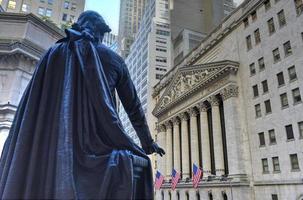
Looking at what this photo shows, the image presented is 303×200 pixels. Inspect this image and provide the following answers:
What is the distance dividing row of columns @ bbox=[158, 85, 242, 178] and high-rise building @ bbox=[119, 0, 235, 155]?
1673 cm

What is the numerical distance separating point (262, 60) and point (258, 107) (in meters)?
5.39

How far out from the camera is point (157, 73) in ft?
259

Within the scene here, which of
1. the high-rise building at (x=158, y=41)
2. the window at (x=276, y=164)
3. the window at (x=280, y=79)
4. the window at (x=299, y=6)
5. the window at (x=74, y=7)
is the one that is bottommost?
the window at (x=276, y=164)

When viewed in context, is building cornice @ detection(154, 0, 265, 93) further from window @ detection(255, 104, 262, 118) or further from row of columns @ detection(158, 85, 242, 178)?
window @ detection(255, 104, 262, 118)

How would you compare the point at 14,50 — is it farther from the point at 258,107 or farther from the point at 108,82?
the point at 258,107

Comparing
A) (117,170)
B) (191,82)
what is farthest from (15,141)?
(191,82)

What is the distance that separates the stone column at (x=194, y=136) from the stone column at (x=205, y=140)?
7.74 feet

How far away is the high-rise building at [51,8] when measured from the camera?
82.9ft

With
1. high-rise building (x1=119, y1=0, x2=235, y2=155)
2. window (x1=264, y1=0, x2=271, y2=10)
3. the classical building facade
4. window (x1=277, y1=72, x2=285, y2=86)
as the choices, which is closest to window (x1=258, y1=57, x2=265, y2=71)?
window (x1=277, y1=72, x2=285, y2=86)

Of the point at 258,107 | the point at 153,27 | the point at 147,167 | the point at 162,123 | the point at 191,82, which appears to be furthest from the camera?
the point at 153,27

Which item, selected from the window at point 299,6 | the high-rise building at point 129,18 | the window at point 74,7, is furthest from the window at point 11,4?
the high-rise building at point 129,18

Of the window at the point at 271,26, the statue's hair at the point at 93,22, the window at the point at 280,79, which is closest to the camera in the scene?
the statue's hair at the point at 93,22

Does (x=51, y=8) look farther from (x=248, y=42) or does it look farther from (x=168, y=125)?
(x=168, y=125)

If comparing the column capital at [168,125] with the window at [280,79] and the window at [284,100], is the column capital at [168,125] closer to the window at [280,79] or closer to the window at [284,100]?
the window at [280,79]
